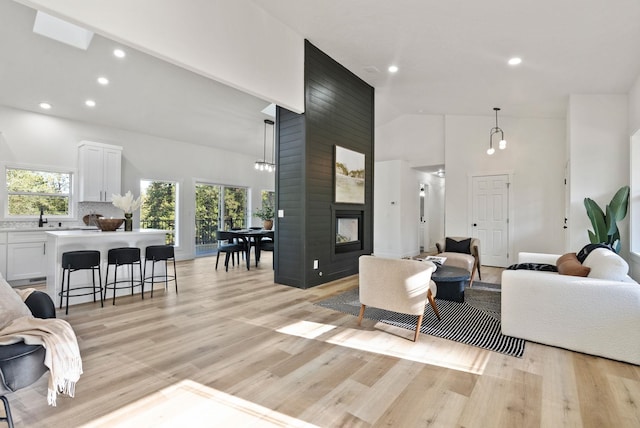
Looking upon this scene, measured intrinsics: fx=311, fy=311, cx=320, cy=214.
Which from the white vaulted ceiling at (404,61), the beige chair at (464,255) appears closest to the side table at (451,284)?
the beige chair at (464,255)

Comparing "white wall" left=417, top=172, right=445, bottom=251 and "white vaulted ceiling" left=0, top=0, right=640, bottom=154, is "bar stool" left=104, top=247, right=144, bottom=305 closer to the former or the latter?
"white vaulted ceiling" left=0, top=0, right=640, bottom=154

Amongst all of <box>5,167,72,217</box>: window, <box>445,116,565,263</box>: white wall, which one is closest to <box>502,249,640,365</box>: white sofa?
<box>445,116,565,263</box>: white wall

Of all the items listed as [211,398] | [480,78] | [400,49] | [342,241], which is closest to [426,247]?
[342,241]

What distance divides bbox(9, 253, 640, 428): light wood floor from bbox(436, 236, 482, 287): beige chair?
2293 mm

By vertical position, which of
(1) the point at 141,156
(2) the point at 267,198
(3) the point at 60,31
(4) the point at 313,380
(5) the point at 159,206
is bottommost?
(4) the point at 313,380

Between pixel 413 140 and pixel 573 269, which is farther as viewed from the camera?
pixel 413 140

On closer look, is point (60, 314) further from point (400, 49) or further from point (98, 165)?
point (400, 49)

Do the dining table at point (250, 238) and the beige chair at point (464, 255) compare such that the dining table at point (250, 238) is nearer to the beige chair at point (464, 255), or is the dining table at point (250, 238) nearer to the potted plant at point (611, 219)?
the beige chair at point (464, 255)

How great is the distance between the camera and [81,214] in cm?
599

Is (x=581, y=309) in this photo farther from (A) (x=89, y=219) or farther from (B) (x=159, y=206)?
(B) (x=159, y=206)

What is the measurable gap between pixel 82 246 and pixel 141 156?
11.3 ft

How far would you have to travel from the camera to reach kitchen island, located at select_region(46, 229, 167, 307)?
3824 millimetres

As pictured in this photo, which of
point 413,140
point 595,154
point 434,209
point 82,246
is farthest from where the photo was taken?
point 434,209

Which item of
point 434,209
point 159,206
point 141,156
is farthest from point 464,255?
point 141,156
